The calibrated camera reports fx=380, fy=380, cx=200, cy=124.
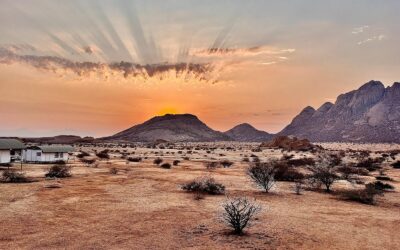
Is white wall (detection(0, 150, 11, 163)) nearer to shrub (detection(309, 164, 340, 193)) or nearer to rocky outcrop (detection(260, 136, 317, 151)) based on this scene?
shrub (detection(309, 164, 340, 193))

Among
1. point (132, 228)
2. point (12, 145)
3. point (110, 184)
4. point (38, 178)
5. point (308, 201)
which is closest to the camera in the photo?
point (132, 228)

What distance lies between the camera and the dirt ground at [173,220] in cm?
1334

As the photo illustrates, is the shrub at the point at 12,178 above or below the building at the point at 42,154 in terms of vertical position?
below

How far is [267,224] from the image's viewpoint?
53.2ft

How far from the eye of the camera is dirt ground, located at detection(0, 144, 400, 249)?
13.3m

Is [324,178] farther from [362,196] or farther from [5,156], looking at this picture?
[5,156]

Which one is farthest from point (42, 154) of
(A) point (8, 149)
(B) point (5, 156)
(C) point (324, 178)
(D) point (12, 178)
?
(C) point (324, 178)

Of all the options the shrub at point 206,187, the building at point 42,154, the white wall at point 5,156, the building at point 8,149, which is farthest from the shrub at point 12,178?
the building at point 42,154

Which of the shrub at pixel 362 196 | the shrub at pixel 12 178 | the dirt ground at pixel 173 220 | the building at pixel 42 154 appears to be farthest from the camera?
the building at pixel 42 154

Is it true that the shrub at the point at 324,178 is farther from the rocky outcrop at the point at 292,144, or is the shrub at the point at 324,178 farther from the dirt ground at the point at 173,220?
the rocky outcrop at the point at 292,144

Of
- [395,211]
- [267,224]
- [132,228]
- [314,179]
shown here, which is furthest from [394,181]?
[132,228]

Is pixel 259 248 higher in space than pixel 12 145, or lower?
lower

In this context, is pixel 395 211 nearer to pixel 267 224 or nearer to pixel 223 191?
pixel 267 224

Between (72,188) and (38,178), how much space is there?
7.44 meters
